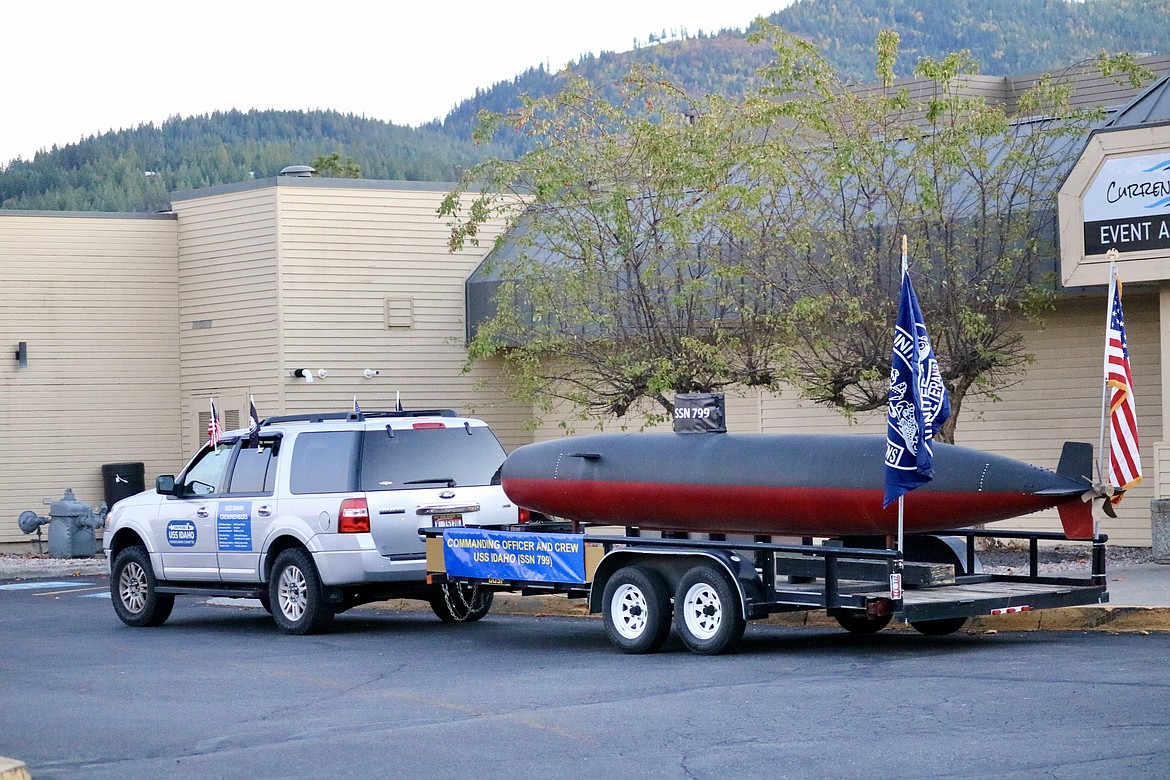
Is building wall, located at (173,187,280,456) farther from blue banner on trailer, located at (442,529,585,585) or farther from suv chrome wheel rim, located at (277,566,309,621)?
blue banner on trailer, located at (442,529,585,585)

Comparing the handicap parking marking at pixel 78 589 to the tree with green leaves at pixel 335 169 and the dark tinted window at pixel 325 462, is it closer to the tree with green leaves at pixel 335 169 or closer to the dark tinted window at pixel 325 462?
the dark tinted window at pixel 325 462

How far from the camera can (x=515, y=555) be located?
43.2 feet

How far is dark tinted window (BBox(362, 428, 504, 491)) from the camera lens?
47.6 ft

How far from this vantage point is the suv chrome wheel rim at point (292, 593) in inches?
575

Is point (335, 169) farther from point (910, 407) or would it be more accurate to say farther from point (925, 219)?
point (910, 407)

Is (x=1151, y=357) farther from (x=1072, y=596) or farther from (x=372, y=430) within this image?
(x=372, y=430)

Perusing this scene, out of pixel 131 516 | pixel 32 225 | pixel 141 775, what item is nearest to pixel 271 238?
pixel 32 225

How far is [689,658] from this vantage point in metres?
12.1

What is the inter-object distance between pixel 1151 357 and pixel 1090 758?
13.4 meters

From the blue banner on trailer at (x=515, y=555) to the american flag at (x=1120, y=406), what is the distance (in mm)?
5211

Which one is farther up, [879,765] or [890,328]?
[890,328]

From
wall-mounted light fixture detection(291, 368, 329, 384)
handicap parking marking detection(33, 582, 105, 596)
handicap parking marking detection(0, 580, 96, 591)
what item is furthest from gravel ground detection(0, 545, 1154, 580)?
wall-mounted light fixture detection(291, 368, 329, 384)

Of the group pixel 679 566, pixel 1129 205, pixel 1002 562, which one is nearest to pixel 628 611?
pixel 679 566

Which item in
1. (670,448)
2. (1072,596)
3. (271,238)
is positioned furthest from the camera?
(271,238)
